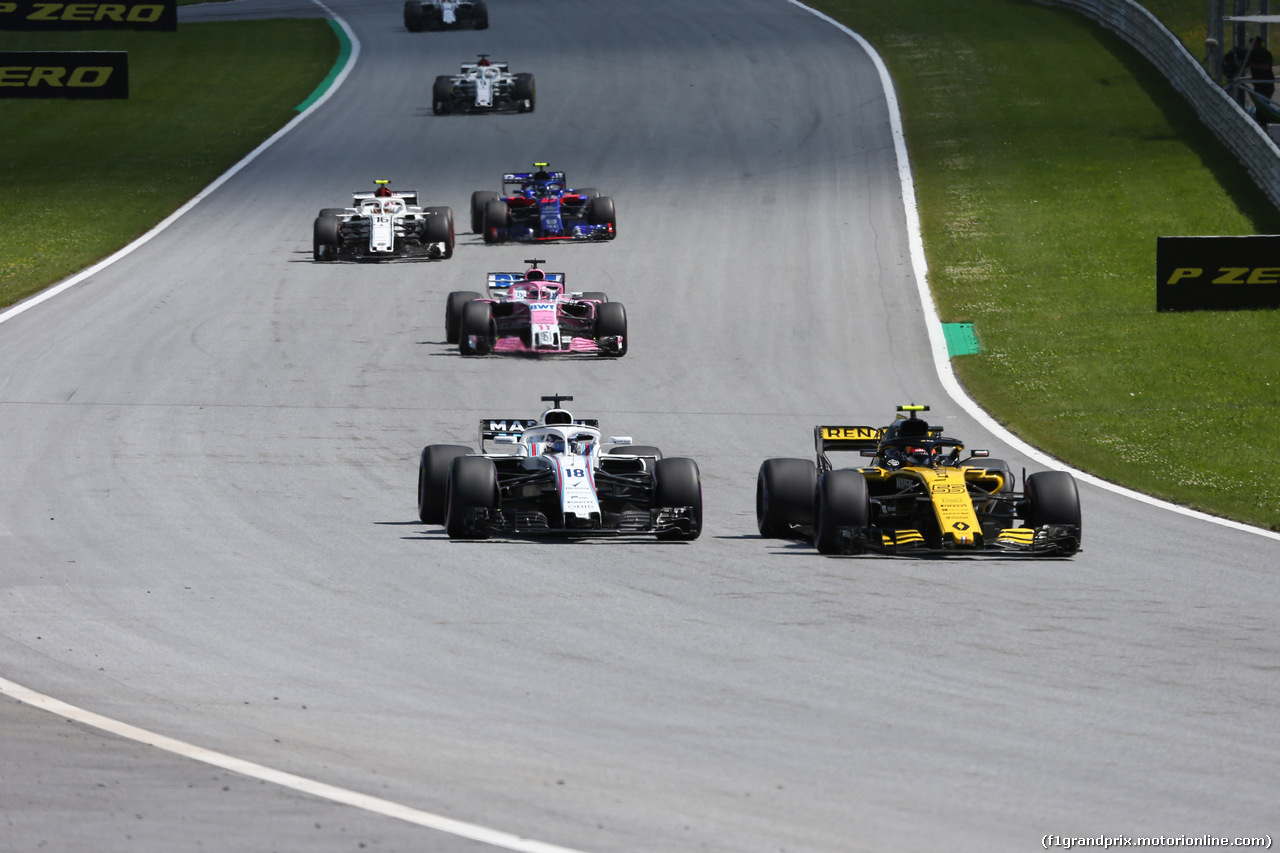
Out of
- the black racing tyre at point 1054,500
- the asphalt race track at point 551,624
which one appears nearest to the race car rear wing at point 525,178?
the asphalt race track at point 551,624

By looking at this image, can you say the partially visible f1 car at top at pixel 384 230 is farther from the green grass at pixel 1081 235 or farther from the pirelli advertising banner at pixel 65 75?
the pirelli advertising banner at pixel 65 75

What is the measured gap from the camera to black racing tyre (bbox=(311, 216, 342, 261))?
1389 inches

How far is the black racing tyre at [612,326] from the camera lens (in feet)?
91.8

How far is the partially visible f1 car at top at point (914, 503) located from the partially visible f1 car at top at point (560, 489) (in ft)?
3.20

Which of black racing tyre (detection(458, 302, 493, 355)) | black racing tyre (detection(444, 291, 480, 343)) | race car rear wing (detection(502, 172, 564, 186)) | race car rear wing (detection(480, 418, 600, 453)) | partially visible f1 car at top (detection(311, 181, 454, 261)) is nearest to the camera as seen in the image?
race car rear wing (detection(480, 418, 600, 453))

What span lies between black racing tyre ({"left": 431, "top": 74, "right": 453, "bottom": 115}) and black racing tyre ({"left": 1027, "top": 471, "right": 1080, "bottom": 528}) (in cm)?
3590

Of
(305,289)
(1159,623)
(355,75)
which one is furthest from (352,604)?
(355,75)

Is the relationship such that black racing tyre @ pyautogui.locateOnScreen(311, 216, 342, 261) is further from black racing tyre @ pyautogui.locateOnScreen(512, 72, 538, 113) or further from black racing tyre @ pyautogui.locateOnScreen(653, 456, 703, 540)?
black racing tyre @ pyautogui.locateOnScreen(653, 456, 703, 540)

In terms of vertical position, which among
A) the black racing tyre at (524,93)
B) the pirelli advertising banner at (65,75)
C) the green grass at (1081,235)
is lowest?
the green grass at (1081,235)

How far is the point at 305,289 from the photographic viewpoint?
3347 centimetres

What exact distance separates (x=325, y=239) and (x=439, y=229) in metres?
2.27

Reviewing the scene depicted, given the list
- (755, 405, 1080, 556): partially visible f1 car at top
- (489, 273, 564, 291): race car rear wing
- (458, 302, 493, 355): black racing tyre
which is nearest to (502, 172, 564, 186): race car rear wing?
(489, 273, 564, 291): race car rear wing

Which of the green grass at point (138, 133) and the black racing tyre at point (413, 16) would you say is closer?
the green grass at point (138, 133)

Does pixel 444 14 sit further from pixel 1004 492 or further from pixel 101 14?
pixel 1004 492
